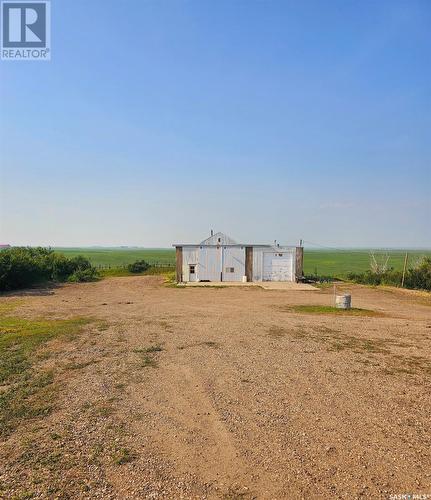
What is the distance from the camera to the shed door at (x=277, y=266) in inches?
1576

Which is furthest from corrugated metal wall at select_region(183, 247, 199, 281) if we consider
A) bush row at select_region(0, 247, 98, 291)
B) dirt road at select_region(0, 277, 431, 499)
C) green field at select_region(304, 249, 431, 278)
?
dirt road at select_region(0, 277, 431, 499)

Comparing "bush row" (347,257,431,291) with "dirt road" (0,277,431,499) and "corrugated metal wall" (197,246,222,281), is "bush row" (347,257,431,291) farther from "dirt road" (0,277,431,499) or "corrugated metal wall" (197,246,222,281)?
"dirt road" (0,277,431,499)

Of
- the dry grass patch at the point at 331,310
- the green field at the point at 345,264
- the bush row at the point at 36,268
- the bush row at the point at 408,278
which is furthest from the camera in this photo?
the green field at the point at 345,264

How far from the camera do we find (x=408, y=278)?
3669cm

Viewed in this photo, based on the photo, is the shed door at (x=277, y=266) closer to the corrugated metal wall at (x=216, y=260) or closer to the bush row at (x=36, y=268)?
the corrugated metal wall at (x=216, y=260)

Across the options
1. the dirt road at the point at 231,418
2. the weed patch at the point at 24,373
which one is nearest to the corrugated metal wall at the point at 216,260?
the weed patch at the point at 24,373

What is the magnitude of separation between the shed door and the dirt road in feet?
78.6

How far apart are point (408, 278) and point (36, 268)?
35.7m

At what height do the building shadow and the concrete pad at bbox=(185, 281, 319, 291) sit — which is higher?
the concrete pad at bbox=(185, 281, 319, 291)

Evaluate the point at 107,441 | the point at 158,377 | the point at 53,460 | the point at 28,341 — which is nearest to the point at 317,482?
the point at 107,441

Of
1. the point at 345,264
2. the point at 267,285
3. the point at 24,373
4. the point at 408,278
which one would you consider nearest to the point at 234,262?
the point at 267,285

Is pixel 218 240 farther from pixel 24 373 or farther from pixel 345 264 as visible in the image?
pixel 345 264

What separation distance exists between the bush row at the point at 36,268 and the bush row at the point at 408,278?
2909 cm

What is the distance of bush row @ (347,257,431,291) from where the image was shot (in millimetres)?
35062
